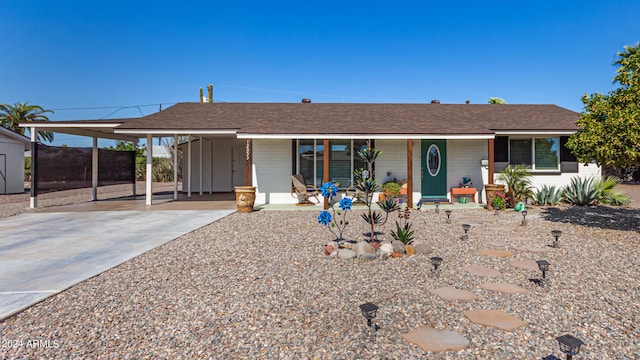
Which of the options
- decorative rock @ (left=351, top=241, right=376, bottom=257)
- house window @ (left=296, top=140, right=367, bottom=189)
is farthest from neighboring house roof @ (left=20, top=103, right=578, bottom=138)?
decorative rock @ (left=351, top=241, right=376, bottom=257)

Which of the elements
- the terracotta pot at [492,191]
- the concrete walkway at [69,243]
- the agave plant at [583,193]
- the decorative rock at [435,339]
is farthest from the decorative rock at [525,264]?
the agave plant at [583,193]

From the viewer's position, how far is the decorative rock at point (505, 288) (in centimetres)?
373

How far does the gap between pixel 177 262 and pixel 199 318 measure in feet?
6.73

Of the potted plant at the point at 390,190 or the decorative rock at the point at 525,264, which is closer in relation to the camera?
the decorative rock at the point at 525,264

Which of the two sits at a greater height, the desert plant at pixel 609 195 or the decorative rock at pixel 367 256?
the desert plant at pixel 609 195

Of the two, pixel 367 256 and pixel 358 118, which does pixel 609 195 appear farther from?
pixel 367 256

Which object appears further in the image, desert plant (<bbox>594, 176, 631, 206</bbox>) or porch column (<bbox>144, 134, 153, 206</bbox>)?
porch column (<bbox>144, 134, 153, 206</bbox>)

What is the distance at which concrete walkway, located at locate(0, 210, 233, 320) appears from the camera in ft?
12.7

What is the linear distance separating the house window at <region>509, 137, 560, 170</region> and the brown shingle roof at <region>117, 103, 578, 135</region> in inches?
22.5

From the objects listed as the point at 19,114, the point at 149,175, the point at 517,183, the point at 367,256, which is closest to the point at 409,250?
the point at 367,256

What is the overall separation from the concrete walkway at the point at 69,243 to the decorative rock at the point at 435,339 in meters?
3.74

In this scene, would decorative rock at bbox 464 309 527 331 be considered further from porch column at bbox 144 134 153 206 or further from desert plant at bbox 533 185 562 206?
porch column at bbox 144 134 153 206

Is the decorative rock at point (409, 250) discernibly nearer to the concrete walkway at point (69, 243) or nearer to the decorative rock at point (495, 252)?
the decorative rock at point (495, 252)

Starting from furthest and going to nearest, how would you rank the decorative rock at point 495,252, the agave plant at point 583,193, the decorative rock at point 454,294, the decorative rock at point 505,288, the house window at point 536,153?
the house window at point 536,153 < the agave plant at point 583,193 < the decorative rock at point 495,252 < the decorative rock at point 505,288 < the decorative rock at point 454,294
